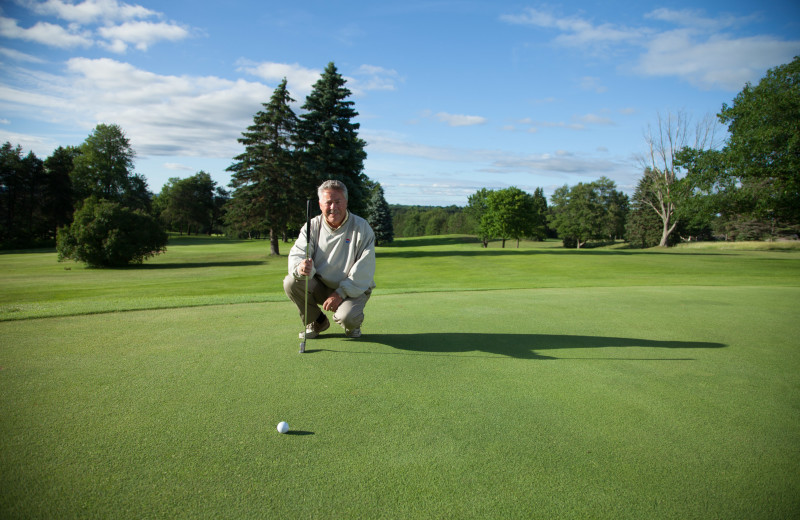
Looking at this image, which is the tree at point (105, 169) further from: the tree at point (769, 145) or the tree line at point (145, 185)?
the tree at point (769, 145)

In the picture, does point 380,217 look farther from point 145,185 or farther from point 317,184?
point 145,185

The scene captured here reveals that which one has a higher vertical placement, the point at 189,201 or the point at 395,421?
the point at 189,201

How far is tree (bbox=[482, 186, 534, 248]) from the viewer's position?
2415 inches

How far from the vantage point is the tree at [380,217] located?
61344 millimetres

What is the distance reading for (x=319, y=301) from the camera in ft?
16.7

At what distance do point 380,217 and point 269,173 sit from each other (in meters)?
28.5

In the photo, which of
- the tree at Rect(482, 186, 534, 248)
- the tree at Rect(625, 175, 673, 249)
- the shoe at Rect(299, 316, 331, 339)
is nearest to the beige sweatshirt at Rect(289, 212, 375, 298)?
the shoe at Rect(299, 316, 331, 339)

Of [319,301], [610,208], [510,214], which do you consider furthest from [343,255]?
[610,208]

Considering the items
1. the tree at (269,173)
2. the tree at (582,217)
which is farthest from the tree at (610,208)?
the tree at (269,173)

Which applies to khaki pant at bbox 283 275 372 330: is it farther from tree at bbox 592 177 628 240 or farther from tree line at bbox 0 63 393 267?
tree at bbox 592 177 628 240

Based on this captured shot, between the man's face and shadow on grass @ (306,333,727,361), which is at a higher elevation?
the man's face

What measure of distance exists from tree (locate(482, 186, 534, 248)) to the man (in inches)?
2311

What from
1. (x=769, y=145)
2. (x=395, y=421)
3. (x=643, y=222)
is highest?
(x=769, y=145)

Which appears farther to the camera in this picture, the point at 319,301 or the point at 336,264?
the point at 319,301
